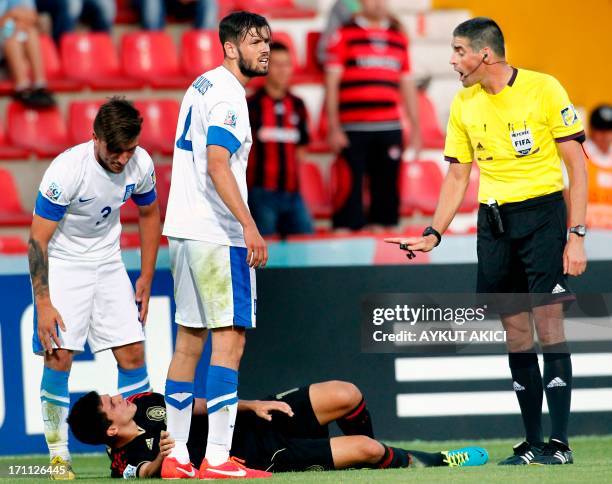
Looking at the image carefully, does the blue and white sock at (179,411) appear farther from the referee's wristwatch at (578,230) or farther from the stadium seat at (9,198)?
the stadium seat at (9,198)

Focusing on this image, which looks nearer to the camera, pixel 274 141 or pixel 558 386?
pixel 558 386

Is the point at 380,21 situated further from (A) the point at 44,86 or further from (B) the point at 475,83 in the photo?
(B) the point at 475,83

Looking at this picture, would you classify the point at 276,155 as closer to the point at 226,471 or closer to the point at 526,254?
the point at 526,254

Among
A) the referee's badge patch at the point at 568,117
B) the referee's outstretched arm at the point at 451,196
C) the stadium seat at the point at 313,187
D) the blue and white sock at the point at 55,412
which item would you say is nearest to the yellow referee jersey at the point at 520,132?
the referee's badge patch at the point at 568,117


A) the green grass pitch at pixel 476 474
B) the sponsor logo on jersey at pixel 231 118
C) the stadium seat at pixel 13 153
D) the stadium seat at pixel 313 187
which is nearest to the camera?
the green grass pitch at pixel 476 474

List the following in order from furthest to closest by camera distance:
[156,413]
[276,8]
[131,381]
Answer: [276,8] → [131,381] → [156,413]

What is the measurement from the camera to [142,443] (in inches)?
212

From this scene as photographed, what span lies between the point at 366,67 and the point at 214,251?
4164 millimetres

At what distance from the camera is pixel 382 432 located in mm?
6754

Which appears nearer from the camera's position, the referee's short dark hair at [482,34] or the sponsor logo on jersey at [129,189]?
the referee's short dark hair at [482,34]

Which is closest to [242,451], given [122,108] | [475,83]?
[122,108]

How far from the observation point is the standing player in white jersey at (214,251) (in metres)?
5.05

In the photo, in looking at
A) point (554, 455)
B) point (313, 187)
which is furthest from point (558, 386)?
point (313, 187)

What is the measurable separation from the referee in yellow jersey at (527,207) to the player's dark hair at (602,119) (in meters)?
4.23
